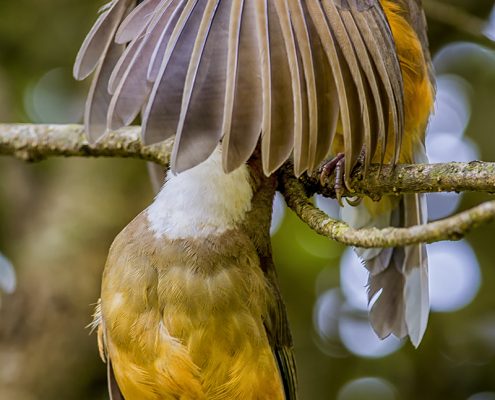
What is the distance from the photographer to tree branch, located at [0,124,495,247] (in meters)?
2.04

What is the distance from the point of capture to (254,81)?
2529mm

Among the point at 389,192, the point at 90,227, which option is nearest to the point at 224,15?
the point at 389,192

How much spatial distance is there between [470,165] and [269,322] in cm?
89

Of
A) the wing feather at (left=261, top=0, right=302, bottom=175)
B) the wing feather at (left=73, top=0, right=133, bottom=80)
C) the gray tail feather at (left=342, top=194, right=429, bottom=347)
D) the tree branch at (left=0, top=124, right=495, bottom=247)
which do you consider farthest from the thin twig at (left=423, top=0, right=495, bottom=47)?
the wing feather at (left=261, top=0, right=302, bottom=175)

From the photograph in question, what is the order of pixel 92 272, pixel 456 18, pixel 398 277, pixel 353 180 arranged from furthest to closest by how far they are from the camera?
1. pixel 92 272
2. pixel 456 18
3. pixel 398 277
4. pixel 353 180

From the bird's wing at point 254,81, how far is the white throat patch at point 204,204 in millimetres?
359

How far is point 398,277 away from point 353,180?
1315mm

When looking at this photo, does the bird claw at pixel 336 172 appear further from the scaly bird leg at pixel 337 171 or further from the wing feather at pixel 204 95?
the wing feather at pixel 204 95

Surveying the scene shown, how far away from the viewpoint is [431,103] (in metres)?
4.06

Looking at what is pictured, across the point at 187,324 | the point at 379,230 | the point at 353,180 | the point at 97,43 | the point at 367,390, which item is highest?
the point at 97,43

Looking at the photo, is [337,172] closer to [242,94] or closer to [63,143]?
[242,94]

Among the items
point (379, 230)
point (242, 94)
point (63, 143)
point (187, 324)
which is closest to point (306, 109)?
point (242, 94)

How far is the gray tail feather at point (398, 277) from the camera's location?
3.95 meters

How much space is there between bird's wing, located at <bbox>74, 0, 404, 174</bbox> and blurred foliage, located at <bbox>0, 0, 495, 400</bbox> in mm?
2162
